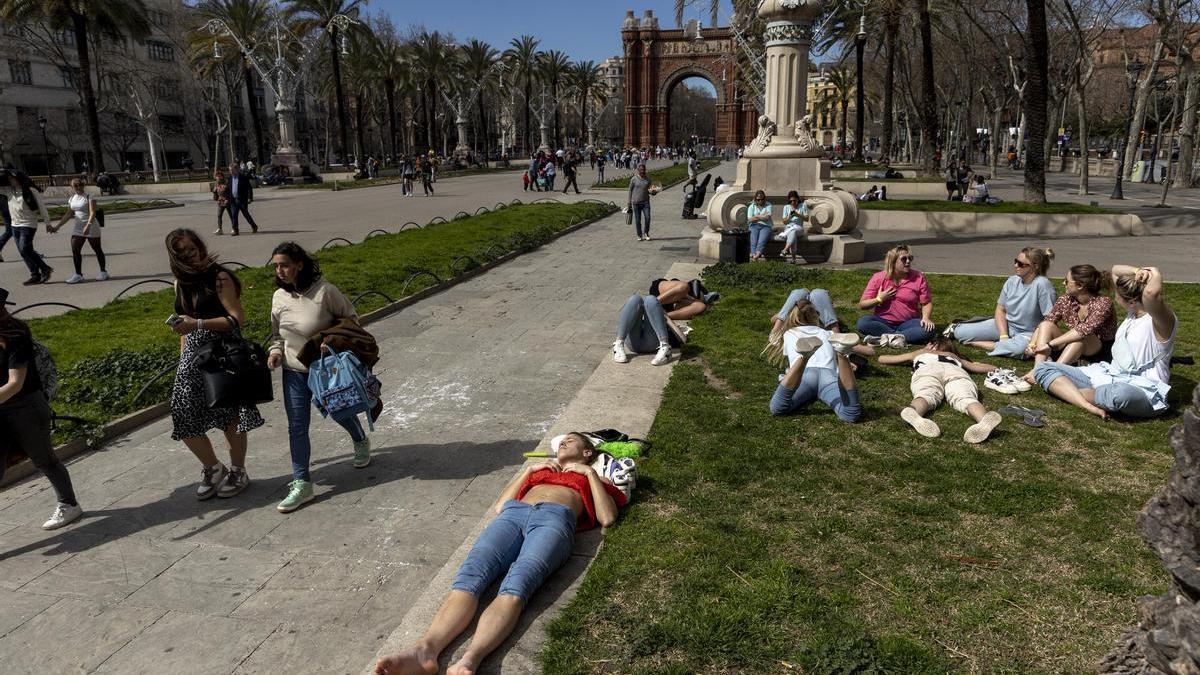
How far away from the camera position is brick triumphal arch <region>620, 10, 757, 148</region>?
90062mm

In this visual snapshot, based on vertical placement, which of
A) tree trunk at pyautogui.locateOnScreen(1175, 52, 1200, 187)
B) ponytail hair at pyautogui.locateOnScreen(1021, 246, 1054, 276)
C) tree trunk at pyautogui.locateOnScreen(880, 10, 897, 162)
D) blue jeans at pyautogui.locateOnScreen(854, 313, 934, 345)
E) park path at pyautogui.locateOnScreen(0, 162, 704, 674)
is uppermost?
tree trunk at pyautogui.locateOnScreen(880, 10, 897, 162)

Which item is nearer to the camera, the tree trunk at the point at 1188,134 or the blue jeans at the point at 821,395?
the blue jeans at the point at 821,395

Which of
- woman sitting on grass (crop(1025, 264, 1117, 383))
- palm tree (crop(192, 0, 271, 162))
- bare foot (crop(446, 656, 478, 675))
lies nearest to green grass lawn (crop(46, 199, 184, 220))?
palm tree (crop(192, 0, 271, 162))

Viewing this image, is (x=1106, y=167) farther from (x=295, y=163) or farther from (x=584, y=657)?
(x=584, y=657)

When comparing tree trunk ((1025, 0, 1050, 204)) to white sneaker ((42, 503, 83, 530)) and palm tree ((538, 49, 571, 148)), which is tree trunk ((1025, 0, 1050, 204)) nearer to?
white sneaker ((42, 503, 83, 530))

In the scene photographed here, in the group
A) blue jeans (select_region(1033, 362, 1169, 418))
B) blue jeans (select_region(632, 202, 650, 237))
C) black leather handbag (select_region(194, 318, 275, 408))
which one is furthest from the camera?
blue jeans (select_region(632, 202, 650, 237))

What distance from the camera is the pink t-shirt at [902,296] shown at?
757cm

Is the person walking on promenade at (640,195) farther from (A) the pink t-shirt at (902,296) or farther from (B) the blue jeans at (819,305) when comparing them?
(B) the blue jeans at (819,305)

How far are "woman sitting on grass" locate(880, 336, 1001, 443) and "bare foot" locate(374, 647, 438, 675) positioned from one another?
374 centimetres

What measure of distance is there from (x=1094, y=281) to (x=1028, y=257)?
80 cm

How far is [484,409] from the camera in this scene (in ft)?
21.0

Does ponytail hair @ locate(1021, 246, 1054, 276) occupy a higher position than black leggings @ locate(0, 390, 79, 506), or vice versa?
ponytail hair @ locate(1021, 246, 1054, 276)

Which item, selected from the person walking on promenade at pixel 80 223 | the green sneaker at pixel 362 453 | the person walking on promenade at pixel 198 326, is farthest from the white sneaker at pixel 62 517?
the person walking on promenade at pixel 80 223

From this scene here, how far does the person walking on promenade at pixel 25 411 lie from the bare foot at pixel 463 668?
301 cm
